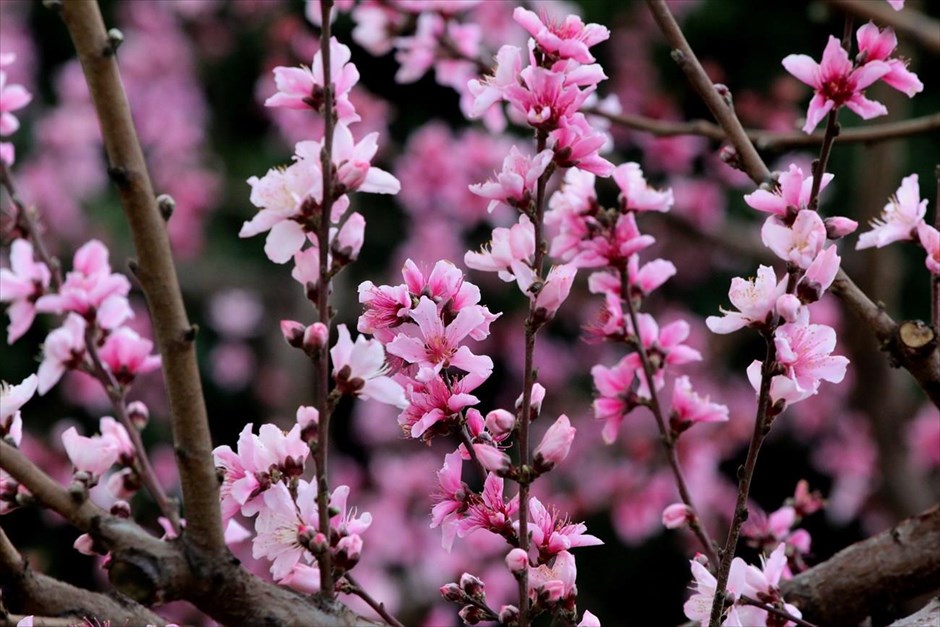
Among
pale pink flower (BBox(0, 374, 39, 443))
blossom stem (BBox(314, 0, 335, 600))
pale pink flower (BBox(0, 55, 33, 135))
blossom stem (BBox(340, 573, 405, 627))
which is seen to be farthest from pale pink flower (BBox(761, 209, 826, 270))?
pale pink flower (BBox(0, 55, 33, 135))

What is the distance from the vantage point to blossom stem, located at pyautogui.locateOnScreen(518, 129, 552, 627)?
0.87 m

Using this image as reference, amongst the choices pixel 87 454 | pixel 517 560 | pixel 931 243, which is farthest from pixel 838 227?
pixel 87 454

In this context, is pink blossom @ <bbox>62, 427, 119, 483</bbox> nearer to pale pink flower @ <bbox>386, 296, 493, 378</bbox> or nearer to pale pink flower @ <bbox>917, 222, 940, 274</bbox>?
pale pink flower @ <bbox>386, 296, 493, 378</bbox>

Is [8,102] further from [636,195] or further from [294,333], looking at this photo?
[636,195]

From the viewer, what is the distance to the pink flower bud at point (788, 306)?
85cm

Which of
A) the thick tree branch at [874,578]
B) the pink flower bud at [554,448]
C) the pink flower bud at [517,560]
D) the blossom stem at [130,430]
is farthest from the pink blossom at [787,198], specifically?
the blossom stem at [130,430]

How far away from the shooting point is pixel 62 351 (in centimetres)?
107

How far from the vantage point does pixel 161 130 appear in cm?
487

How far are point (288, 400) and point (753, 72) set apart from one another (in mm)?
2416

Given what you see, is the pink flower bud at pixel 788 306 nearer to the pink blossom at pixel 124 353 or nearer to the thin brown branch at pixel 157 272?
the thin brown branch at pixel 157 272

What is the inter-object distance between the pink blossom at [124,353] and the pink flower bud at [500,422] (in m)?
0.44

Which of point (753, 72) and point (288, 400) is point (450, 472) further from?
point (753, 72)

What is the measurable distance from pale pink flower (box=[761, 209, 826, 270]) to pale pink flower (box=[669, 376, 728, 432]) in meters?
0.32

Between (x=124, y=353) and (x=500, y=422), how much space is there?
0.48 meters
